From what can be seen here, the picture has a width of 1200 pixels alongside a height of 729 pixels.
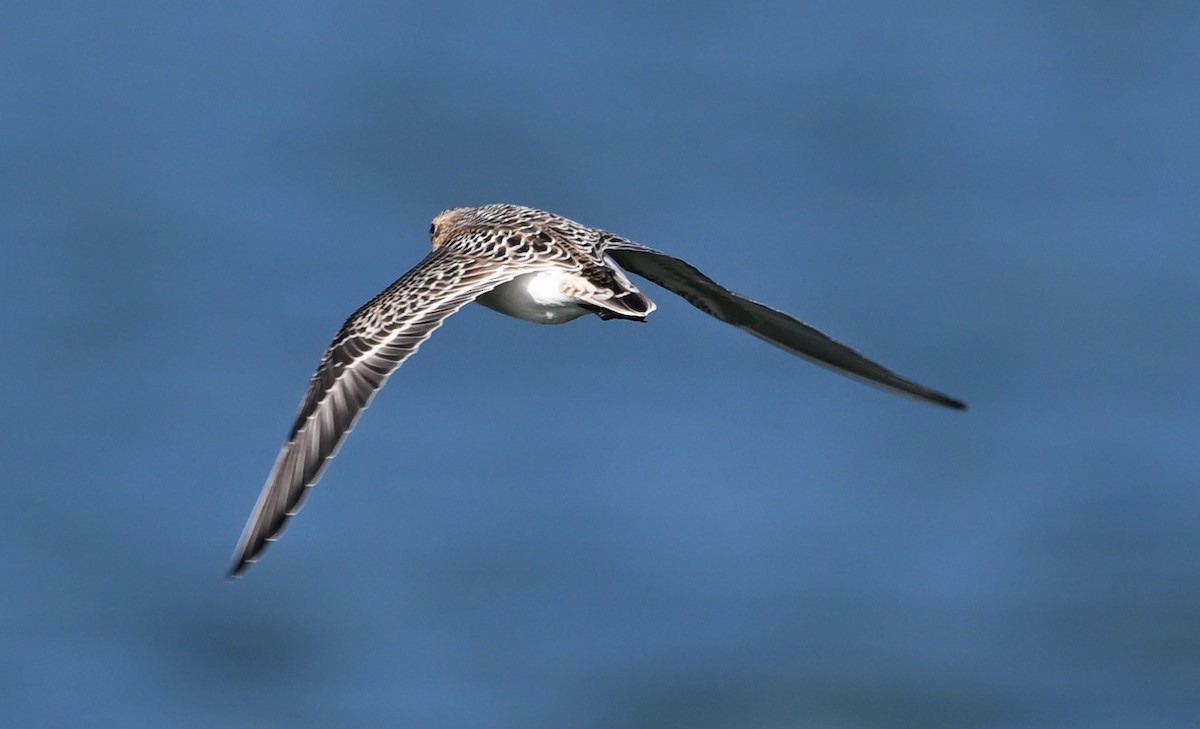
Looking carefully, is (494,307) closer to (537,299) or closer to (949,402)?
(537,299)

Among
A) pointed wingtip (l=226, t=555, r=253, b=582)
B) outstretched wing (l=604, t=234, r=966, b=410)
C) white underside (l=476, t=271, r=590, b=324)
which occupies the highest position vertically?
outstretched wing (l=604, t=234, r=966, b=410)

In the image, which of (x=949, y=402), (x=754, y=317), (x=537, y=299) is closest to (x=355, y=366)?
(x=537, y=299)

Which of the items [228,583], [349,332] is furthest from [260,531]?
[228,583]

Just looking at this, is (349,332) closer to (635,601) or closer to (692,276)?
(692,276)

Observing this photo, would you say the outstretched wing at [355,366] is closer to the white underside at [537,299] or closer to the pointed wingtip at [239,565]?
the pointed wingtip at [239,565]

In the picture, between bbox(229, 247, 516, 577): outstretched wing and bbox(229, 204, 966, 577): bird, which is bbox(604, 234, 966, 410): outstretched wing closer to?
bbox(229, 204, 966, 577): bird

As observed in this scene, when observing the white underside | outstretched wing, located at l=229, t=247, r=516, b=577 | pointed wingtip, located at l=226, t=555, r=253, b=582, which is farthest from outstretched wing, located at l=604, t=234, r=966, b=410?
pointed wingtip, located at l=226, t=555, r=253, b=582

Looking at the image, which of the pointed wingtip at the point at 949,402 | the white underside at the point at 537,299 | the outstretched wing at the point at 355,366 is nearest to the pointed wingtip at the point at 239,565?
the outstretched wing at the point at 355,366

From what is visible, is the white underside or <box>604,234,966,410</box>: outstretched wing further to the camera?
<box>604,234,966,410</box>: outstretched wing
